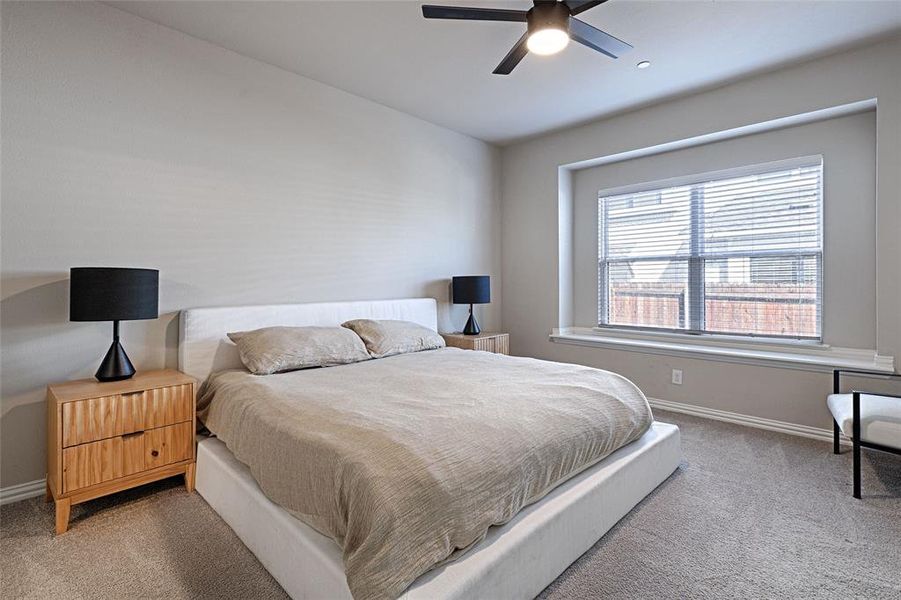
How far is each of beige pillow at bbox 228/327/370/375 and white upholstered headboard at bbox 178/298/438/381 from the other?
10 cm

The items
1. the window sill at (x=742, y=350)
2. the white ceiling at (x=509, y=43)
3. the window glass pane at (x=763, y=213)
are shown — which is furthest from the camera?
the window glass pane at (x=763, y=213)

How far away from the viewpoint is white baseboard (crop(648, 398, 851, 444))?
10.5 ft

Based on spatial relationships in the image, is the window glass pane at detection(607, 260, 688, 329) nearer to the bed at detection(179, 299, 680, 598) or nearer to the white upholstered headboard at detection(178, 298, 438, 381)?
the bed at detection(179, 299, 680, 598)

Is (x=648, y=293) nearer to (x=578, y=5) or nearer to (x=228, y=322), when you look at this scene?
(x=578, y=5)

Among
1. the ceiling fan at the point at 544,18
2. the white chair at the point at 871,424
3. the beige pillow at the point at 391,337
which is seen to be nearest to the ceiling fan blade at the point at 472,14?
the ceiling fan at the point at 544,18

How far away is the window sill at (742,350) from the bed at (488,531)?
1.42 meters

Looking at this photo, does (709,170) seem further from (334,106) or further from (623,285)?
(334,106)

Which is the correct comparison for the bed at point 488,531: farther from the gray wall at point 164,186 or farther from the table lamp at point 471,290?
the table lamp at point 471,290

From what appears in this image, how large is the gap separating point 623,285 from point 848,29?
99.3 inches

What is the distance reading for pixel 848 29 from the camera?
277 centimetres

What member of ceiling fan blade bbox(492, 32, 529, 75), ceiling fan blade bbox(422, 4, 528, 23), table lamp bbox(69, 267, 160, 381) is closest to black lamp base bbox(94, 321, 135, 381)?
table lamp bbox(69, 267, 160, 381)

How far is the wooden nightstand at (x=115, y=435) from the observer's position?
203 centimetres

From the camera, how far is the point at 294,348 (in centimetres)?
273

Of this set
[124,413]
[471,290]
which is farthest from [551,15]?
[124,413]
